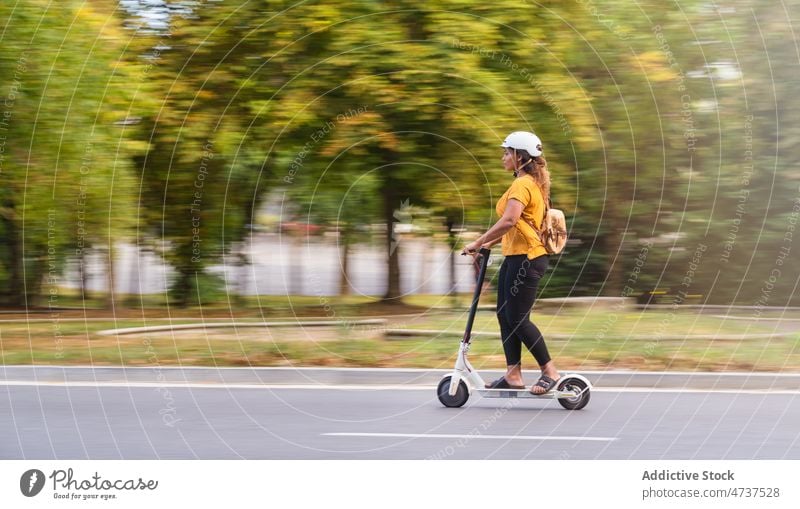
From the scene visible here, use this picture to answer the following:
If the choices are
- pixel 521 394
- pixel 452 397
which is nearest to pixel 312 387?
pixel 452 397

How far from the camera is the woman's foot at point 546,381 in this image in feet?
26.4

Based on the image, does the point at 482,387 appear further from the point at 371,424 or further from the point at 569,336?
the point at 569,336

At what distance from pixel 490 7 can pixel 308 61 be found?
230 centimetres

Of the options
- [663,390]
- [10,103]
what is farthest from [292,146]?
[663,390]

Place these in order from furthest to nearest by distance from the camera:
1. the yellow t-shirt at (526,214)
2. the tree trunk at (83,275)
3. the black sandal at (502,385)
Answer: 1. the tree trunk at (83,275)
2. the black sandal at (502,385)
3. the yellow t-shirt at (526,214)

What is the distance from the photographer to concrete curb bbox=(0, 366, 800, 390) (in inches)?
375

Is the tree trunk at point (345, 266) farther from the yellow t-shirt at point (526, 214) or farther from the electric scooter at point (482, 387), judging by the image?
the yellow t-shirt at point (526, 214)

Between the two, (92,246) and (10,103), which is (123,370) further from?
(92,246)

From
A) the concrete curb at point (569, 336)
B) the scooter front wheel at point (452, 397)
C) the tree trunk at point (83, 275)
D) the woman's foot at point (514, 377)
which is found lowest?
the tree trunk at point (83, 275)

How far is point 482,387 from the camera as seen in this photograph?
26.9ft

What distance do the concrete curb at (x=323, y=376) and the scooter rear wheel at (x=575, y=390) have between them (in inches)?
53.0

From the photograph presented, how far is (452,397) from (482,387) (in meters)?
0.27

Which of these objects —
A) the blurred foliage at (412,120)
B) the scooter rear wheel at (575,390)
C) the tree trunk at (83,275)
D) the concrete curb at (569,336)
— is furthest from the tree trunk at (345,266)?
the scooter rear wheel at (575,390)

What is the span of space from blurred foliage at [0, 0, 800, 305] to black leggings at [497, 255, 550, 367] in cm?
568
